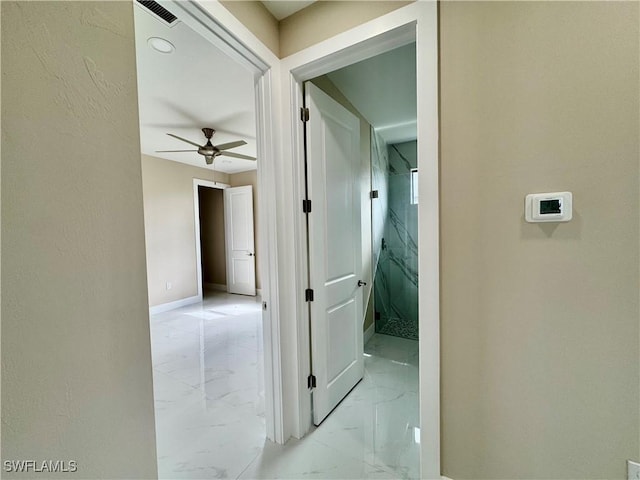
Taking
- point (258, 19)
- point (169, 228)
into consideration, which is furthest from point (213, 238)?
point (258, 19)

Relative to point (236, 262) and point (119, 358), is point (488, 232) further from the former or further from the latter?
point (236, 262)

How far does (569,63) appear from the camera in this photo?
99cm

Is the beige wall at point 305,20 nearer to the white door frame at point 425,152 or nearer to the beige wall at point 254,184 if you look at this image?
the white door frame at point 425,152

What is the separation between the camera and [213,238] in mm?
6262

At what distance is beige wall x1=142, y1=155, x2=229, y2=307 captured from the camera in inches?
166

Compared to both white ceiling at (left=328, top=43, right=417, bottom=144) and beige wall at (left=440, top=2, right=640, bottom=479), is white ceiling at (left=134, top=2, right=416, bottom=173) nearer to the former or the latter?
white ceiling at (left=328, top=43, right=417, bottom=144)

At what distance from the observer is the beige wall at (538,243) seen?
0.94 metres

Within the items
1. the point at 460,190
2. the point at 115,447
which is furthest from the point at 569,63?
the point at 115,447

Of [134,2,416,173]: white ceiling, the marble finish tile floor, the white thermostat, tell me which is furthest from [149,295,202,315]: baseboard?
the white thermostat

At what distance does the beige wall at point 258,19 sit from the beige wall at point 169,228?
11.3ft

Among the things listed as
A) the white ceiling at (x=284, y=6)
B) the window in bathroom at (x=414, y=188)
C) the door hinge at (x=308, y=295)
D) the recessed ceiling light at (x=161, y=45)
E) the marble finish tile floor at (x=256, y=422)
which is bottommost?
the marble finish tile floor at (x=256, y=422)

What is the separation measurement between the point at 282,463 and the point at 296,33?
2.48 metres

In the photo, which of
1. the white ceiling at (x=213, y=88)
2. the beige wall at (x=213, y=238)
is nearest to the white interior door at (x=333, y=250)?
the white ceiling at (x=213, y=88)

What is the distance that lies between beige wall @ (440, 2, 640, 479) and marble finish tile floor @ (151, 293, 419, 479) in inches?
21.2
